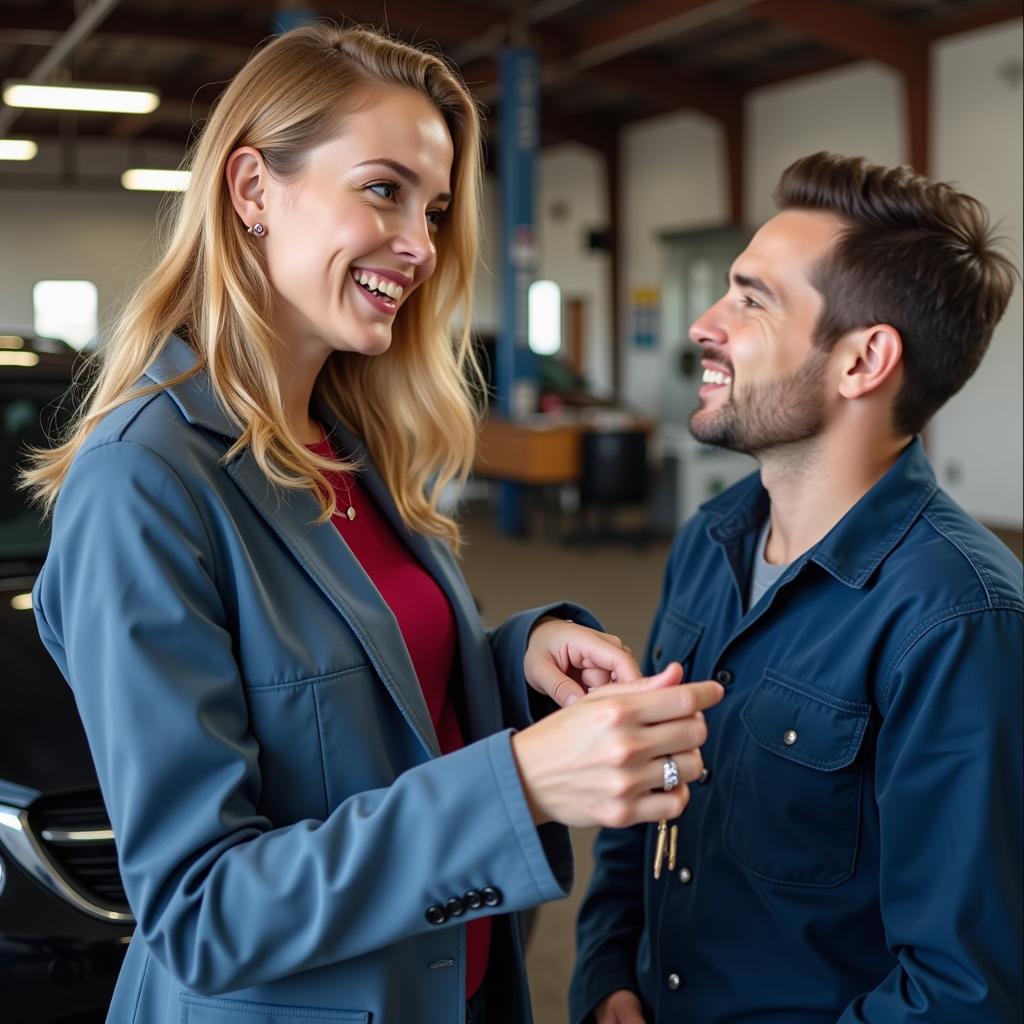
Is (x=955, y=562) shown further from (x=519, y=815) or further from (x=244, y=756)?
(x=244, y=756)

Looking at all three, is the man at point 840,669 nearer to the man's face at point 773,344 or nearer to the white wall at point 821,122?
the man's face at point 773,344

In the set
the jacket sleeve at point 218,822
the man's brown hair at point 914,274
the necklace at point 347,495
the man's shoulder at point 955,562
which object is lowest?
the jacket sleeve at point 218,822

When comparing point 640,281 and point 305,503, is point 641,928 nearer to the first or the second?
point 305,503

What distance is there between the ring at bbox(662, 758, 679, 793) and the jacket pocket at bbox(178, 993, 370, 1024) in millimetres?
377

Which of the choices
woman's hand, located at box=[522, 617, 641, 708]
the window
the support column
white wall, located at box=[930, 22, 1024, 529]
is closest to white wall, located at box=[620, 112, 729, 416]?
the support column

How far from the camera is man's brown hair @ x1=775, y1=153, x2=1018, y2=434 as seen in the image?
138cm

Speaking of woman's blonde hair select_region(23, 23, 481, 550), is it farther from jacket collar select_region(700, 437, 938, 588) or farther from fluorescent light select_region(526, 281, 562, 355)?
fluorescent light select_region(526, 281, 562, 355)

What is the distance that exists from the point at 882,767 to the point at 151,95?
870 cm

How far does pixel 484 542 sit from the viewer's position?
8.58 metres

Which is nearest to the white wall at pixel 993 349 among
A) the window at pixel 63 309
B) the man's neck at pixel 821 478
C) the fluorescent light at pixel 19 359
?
the man's neck at pixel 821 478

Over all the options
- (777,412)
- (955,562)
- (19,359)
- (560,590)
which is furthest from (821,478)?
(560,590)

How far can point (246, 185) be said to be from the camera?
1143 millimetres

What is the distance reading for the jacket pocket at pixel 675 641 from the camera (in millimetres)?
1525

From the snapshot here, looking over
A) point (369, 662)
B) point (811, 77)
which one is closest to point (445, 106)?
point (369, 662)
